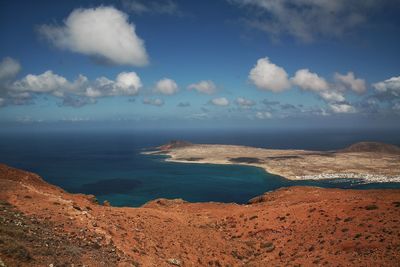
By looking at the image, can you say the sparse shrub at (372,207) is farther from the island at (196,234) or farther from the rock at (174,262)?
the rock at (174,262)

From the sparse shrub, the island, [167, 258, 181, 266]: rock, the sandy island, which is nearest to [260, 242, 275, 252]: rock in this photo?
the island

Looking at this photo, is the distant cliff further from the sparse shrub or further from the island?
the sparse shrub

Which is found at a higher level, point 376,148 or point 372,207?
point 376,148

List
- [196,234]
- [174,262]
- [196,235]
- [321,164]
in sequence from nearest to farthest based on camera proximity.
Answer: [174,262] < [196,235] < [196,234] < [321,164]

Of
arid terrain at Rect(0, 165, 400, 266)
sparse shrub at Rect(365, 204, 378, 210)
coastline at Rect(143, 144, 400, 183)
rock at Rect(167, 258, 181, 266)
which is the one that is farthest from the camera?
coastline at Rect(143, 144, 400, 183)

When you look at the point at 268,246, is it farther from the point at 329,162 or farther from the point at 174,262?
the point at 329,162

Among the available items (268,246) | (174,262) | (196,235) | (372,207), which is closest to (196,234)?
(196,235)

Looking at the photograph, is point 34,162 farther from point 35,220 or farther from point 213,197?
point 35,220

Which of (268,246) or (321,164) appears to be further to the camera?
(321,164)

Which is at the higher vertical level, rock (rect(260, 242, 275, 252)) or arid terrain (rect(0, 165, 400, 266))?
arid terrain (rect(0, 165, 400, 266))

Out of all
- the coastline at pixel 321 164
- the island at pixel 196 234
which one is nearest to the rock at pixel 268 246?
the island at pixel 196 234
